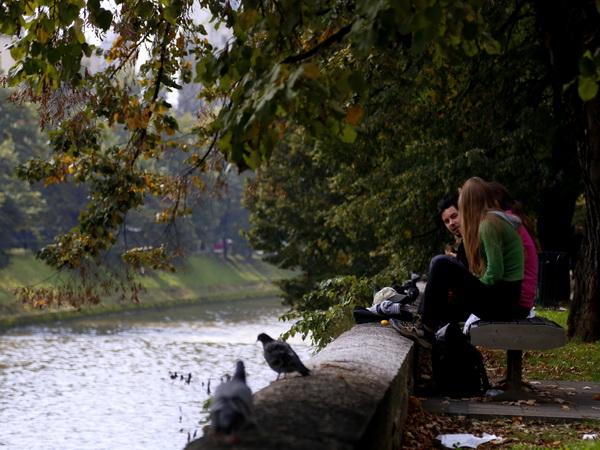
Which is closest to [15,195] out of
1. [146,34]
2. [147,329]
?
[147,329]

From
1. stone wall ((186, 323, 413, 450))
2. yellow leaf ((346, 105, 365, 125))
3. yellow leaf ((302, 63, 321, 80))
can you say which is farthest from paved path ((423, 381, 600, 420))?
yellow leaf ((302, 63, 321, 80))

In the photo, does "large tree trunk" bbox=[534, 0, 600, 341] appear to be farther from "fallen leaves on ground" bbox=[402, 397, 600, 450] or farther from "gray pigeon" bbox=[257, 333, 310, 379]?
"gray pigeon" bbox=[257, 333, 310, 379]

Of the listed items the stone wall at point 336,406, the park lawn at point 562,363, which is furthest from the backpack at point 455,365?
the park lawn at point 562,363

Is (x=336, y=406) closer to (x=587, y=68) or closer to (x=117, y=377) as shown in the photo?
(x=587, y=68)

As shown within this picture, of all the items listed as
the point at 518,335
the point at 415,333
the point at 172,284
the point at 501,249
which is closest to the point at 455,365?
the point at 415,333

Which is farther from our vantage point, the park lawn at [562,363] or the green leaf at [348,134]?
the park lawn at [562,363]

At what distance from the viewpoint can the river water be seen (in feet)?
73.4

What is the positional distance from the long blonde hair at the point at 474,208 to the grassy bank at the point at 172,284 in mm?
36062

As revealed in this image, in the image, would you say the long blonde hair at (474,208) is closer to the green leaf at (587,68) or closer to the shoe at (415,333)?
the shoe at (415,333)

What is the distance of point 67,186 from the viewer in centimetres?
7662

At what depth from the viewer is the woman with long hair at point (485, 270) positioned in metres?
7.96

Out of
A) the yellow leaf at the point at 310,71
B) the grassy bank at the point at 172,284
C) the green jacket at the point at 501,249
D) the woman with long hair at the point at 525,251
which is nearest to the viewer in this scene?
the yellow leaf at the point at 310,71

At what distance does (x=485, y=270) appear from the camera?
812 centimetres

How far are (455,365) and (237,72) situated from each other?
3.28m
